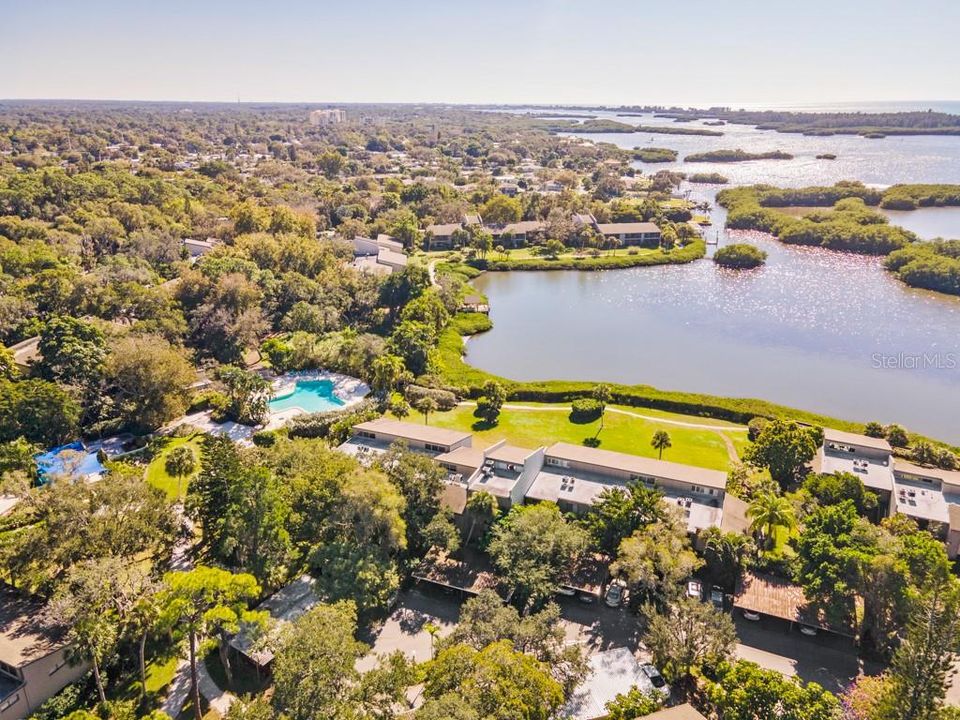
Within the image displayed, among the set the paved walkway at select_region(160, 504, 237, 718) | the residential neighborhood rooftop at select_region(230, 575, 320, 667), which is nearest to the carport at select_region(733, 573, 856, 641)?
the residential neighborhood rooftop at select_region(230, 575, 320, 667)

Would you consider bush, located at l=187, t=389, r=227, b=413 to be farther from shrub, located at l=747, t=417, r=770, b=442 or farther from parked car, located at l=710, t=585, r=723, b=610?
shrub, located at l=747, t=417, r=770, b=442

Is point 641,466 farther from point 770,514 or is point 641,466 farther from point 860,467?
point 860,467

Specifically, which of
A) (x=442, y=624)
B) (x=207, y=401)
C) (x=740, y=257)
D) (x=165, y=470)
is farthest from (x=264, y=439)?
(x=740, y=257)

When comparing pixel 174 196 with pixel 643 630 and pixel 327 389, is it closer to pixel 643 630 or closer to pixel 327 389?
pixel 327 389

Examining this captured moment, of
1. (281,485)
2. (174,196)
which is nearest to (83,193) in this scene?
(174,196)

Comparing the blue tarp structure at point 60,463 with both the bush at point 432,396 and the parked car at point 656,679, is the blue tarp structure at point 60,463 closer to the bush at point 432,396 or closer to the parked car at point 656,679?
the bush at point 432,396

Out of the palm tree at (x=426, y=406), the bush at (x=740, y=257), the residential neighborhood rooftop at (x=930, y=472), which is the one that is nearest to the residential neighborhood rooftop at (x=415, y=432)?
the palm tree at (x=426, y=406)

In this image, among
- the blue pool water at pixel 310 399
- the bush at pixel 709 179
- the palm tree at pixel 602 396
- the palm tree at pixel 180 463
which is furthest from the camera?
the bush at pixel 709 179
